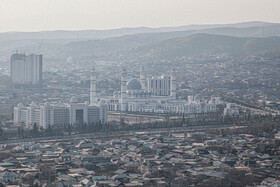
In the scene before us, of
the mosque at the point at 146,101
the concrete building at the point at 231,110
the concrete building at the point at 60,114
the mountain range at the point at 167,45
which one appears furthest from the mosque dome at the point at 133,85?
the mountain range at the point at 167,45

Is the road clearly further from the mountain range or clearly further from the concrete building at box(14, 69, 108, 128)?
the mountain range

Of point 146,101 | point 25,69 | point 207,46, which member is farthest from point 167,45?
point 146,101

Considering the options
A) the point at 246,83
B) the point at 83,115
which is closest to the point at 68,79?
the point at 246,83

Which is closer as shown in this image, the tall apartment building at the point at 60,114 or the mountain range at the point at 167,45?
the tall apartment building at the point at 60,114

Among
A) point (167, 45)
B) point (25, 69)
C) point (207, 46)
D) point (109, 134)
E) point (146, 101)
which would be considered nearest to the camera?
point (109, 134)

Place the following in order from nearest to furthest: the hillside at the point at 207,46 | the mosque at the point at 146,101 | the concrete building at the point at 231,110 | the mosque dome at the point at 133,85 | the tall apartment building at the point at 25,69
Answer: the concrete building at the point at 231,110 → the mosque at the point at 146,101 → the mosque dome at the point at 133,85 → the tall apartment building at the point at 25,69 → the hillside at the point at 207,46

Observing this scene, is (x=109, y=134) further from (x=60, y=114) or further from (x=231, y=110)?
(x=231, y=110)

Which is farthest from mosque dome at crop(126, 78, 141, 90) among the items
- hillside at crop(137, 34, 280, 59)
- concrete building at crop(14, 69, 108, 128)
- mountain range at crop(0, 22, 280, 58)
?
mountain range at crop(0, 22, 280, 58)

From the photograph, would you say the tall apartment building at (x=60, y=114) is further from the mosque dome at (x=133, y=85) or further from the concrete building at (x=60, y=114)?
the mosque dome at (x=133, y=85)

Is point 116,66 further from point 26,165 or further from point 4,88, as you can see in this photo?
point 26,165
